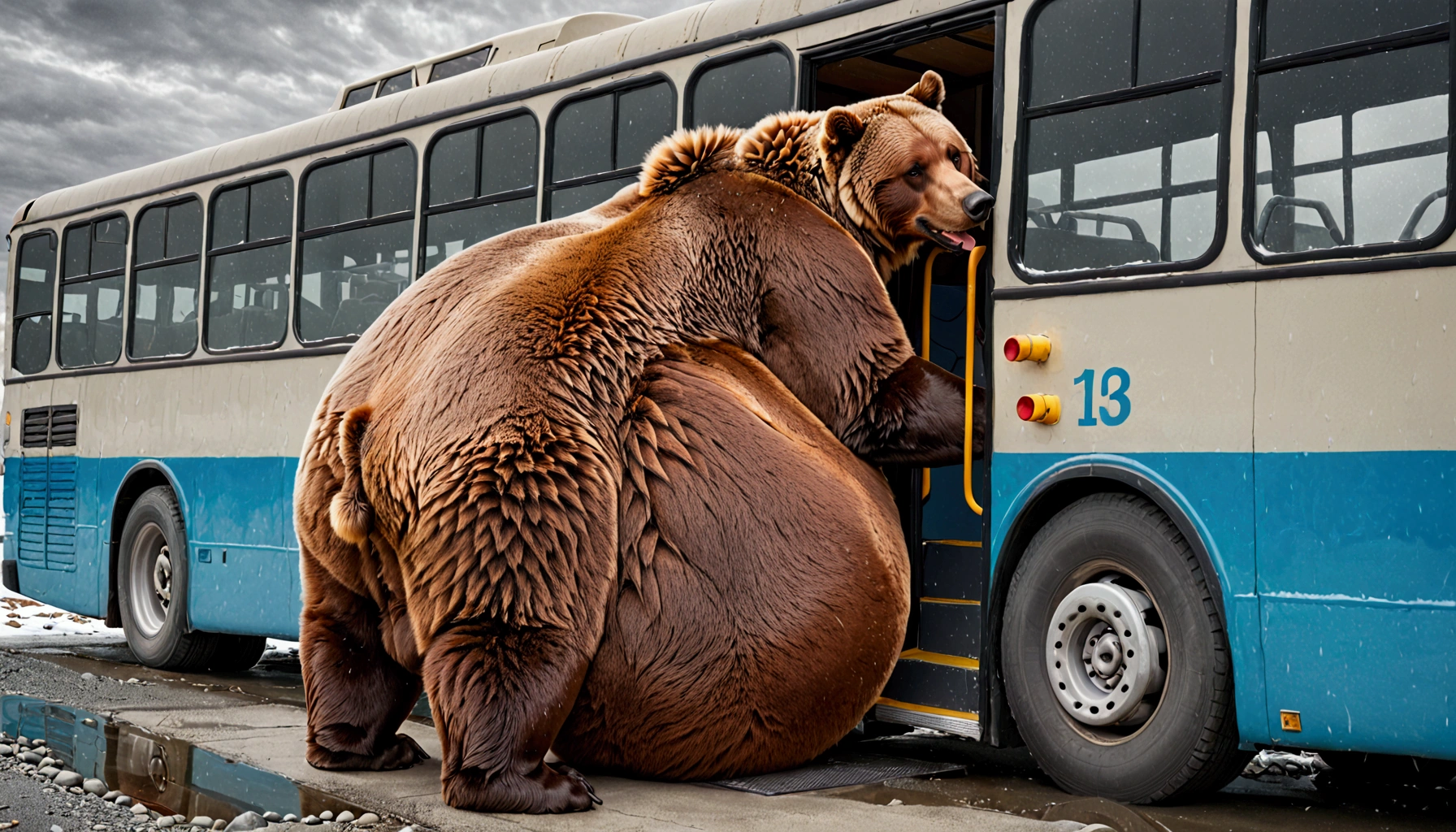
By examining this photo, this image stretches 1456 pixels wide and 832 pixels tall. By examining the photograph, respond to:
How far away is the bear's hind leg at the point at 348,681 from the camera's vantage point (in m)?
4.57

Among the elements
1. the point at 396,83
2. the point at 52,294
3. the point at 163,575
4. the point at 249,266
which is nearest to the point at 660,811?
the point at 249,266

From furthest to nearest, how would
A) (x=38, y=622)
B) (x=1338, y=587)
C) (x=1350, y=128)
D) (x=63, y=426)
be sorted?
(x=38, y=622), (x=63, y=426), (x=1350, y=128), (x=1338, y=587)

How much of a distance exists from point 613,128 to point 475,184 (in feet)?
3.52

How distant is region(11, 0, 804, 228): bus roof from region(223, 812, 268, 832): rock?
3718mm

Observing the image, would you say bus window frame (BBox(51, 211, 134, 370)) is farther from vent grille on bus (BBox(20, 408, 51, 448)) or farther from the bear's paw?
the bear's paw

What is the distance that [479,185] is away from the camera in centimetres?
742

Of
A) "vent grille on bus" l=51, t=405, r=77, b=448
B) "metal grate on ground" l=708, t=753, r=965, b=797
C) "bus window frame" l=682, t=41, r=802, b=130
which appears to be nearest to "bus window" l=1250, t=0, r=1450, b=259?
"bus window frame" l=682, t=41, r=802, b=130

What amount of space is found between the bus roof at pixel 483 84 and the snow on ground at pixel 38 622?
10.9 ft

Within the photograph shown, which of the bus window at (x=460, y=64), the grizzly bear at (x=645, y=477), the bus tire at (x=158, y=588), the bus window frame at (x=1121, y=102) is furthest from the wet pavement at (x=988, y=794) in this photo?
the bus window at (x=460, y=64)

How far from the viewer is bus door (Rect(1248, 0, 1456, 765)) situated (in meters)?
3.86

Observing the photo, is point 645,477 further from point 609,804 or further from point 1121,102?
point 1121,102

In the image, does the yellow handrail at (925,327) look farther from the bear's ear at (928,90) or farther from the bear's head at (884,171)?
the bear's ear at (928,90)

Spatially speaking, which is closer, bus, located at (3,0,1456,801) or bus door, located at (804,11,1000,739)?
bus, located at (3,0,1456,801)

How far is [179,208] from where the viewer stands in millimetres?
9461
